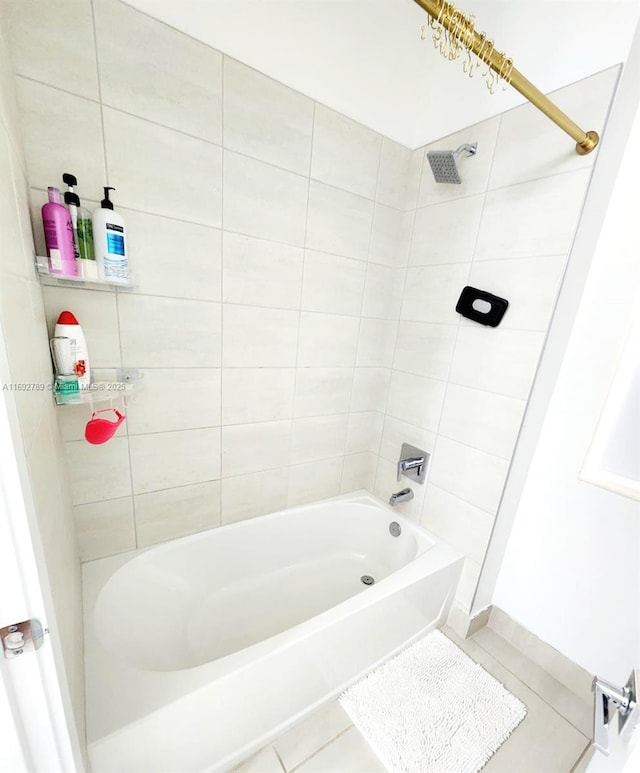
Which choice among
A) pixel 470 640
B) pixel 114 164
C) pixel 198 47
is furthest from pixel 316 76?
pixel 470 640

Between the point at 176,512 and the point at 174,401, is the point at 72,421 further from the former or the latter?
the point at 176,512

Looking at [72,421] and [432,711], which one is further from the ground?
[72,421]

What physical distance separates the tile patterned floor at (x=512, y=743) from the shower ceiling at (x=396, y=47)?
88.4 inches

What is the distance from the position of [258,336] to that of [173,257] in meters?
0.43

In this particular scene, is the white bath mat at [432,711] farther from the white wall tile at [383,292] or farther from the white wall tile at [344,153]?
the white wall tile at [344,153]

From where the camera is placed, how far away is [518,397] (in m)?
1.24

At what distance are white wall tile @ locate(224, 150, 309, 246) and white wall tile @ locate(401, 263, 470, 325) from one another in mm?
610

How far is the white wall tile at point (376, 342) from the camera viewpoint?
1.68 metres

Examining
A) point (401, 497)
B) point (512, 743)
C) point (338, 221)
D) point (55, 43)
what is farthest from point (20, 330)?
point (512, 743)

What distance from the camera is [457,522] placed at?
1.48m

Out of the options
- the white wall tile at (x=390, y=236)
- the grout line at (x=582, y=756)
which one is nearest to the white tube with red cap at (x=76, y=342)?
the white wall tile at (x=390, y=236)

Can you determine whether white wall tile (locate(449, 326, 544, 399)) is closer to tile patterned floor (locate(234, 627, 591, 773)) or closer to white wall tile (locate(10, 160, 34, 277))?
tile patterned floor (locate(234, 627, 591, 773))

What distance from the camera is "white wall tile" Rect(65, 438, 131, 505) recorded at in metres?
1.13

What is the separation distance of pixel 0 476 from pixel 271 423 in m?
1.16
